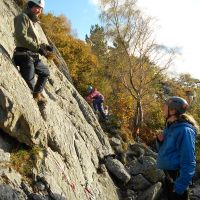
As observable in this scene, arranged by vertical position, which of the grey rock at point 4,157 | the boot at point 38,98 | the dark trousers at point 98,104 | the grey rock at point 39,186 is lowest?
the grey rock at point 39,186

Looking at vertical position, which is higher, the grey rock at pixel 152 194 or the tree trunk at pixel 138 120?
the tree trunk at pixel 138 120

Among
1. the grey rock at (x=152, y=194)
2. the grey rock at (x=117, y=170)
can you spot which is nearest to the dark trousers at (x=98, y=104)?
the grey rock at (x=117, y=170)

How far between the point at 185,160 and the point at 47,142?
4.03 m

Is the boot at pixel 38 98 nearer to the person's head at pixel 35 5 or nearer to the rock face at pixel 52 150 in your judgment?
the rock face at pixel 52 150

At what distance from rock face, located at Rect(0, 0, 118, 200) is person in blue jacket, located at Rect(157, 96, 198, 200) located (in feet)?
8.52

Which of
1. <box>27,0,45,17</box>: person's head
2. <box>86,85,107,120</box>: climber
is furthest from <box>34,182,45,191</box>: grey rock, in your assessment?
<box>86,85,107,120</box>: climber

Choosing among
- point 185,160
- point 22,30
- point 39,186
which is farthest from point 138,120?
point 185,160

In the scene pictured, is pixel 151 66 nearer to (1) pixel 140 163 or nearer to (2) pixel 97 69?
(2) pixel 97 69

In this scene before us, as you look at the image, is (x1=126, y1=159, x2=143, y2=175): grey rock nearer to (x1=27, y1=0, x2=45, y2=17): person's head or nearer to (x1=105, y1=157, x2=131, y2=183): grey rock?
(x1=105, y1=157, x2=131, y2=183): grey rock

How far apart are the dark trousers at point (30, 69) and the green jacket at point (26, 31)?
288 millimetres

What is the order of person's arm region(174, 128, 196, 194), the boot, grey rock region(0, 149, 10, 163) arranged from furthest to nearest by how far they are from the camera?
the boot, grey rock region(0, 149, 10, 163), person's arm region(174, 128, 196, 194)

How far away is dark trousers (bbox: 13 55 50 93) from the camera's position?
891cm

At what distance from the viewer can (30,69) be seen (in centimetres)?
901

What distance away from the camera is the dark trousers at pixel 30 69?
8.91 meters
